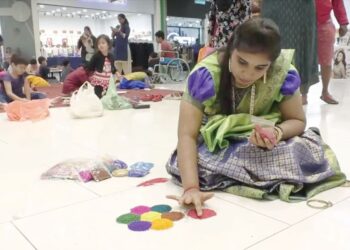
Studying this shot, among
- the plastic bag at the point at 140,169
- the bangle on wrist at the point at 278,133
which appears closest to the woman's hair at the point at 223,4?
the plastic bag at the point at 140,169

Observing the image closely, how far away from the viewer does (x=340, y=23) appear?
296cm

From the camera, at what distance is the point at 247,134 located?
1.16m

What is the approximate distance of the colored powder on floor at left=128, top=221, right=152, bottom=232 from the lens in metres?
0.91

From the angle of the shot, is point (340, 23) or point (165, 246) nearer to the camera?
point (165, 246)

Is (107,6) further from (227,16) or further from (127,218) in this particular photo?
(127,218)

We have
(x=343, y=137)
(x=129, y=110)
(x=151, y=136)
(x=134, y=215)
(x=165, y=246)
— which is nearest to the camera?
(x=165, y=246)

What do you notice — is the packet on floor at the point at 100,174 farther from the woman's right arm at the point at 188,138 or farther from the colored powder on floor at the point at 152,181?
the woman's right arm at the point at 188,138

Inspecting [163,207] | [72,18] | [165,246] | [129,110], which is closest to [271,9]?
[129,110]

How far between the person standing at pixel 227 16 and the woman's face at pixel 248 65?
53.8 inches

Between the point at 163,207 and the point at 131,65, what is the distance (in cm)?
675

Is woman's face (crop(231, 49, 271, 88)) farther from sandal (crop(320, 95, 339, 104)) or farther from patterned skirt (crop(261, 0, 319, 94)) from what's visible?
sandal (crop(320, 95, 339, 104))

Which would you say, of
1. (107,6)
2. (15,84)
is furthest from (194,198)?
(107,6)

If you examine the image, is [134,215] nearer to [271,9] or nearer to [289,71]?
[289,71]

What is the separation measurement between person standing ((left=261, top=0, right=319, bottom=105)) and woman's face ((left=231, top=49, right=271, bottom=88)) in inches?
60.3
